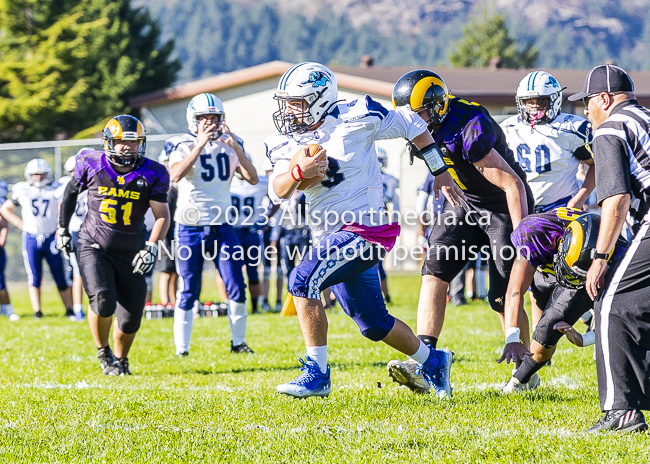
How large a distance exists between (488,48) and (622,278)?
172 feet

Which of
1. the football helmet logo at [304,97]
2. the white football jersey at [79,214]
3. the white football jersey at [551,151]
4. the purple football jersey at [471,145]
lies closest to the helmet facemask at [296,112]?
the football helmet logo at [304,97]

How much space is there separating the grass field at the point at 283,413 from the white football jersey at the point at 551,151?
1.31 metres

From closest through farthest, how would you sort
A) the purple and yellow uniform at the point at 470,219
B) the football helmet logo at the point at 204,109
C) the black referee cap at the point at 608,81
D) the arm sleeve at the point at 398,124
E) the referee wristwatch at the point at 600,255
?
1. the referee wristwatch at the point at 600,255
2. the black referee cap at the point at 608,81
3. the arm sleeve at the point at 398,124
4. the purple and yellow uniform at the point at 470,219
5. the football helmet logo at the point at 204,109

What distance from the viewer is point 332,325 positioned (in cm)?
952

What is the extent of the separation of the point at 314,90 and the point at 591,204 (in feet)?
27.5

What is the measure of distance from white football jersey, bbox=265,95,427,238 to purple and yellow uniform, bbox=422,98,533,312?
0.62 m

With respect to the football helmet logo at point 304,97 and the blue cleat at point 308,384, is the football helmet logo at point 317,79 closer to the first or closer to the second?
the football helmet logo at point 304,97

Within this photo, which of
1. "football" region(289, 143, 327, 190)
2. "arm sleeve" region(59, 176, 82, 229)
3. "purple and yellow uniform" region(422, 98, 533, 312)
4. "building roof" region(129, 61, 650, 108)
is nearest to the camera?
"football" region(289, 143, 327, 190)

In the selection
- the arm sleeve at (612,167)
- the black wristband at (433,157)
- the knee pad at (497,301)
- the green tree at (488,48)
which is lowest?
the knee pad at (497,301)

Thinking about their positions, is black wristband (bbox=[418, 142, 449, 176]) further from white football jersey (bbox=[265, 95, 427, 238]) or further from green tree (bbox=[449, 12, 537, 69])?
green tree (bbox=[449, 12, 537, 69])

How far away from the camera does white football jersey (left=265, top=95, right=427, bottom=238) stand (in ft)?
14.7

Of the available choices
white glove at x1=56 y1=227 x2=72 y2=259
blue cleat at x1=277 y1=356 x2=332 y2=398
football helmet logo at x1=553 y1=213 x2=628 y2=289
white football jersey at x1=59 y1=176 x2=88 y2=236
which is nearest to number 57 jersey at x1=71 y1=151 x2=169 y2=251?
white glove at x1=56 y1=227 x2=72 y2=259

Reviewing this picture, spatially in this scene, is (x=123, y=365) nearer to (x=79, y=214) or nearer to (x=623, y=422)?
(x=623, y=422)

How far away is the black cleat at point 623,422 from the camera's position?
12.6ft
